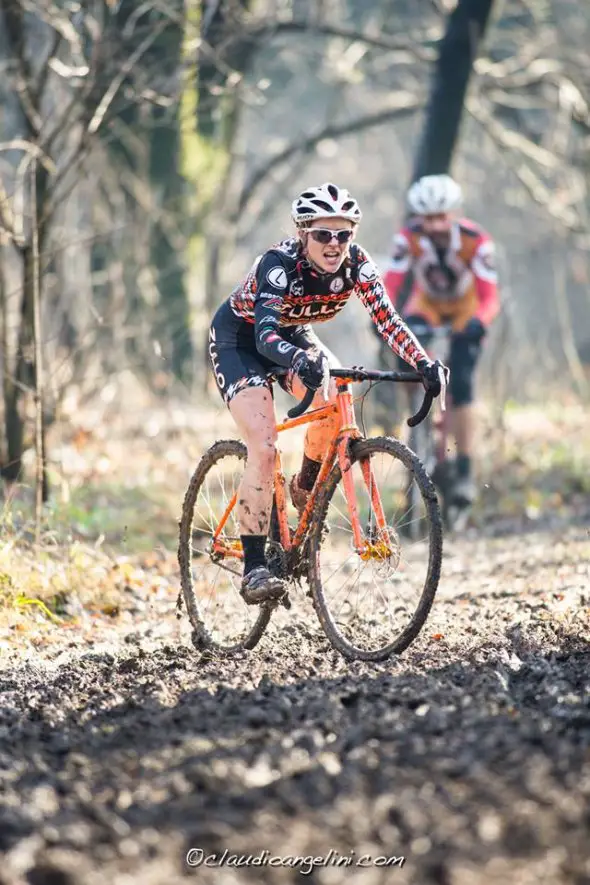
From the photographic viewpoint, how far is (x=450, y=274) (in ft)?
34.7

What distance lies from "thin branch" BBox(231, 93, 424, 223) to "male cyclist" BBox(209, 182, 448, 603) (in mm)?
11027

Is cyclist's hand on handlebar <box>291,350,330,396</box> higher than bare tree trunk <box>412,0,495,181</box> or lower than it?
lower

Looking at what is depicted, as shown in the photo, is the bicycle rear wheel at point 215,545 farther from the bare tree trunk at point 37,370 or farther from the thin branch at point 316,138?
the thin branch at point 316,138

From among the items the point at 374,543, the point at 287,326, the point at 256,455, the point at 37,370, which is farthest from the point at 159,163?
the point at 374,543

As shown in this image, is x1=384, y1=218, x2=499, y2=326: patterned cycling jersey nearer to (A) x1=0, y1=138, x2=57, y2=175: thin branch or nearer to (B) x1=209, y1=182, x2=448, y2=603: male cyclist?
(A) x1=0, y1=138, x2=57, y2=175: thin branch

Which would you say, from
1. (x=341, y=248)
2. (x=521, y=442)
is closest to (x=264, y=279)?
(x=341, y=248)

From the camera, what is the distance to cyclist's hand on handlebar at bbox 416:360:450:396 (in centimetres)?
588

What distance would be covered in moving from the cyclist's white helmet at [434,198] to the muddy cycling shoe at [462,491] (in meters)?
2.20

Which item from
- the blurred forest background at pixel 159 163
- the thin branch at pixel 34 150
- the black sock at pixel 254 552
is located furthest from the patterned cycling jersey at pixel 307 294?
the thin branch at pixel 34 150

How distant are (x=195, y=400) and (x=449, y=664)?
10.1m

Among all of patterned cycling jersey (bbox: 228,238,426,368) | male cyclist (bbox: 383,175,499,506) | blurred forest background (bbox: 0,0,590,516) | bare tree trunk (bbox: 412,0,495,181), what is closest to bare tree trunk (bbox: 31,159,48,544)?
blurred forest background (bbox: 0,0,590,516)

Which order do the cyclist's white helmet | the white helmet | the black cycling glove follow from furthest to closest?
the cyclist's white helmet < the white helmet < the black cycling glove

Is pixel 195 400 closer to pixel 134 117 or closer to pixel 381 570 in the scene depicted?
pixel 134 117

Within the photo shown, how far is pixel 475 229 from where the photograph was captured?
34.4ft
